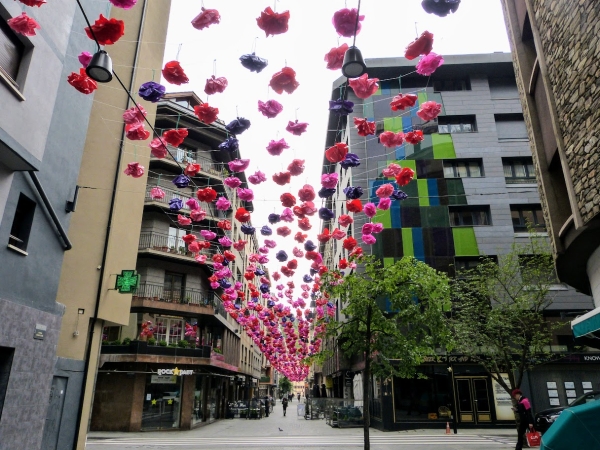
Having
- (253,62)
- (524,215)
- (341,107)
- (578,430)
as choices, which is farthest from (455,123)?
(578,430)

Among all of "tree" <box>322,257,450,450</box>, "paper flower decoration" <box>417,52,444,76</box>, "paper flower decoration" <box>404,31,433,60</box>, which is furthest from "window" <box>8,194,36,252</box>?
"tree" <box>322,257,450,450</box>

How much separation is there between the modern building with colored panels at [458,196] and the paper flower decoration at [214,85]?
1658 cm

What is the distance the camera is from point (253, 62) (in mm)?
7770

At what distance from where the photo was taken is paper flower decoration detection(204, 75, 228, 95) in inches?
322

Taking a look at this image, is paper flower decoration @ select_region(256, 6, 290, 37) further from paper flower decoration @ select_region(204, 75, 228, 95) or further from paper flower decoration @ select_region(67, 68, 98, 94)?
paper flower decoration @ select_region(67, 68, 98, 94)

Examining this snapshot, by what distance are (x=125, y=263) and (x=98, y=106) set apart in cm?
518

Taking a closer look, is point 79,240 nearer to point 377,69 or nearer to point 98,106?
point 98,106

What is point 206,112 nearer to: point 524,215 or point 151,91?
point 151,91

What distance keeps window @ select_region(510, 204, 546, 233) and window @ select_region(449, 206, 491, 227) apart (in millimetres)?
1623

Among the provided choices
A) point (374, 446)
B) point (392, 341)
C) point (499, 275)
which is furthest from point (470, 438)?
point (392, 341)

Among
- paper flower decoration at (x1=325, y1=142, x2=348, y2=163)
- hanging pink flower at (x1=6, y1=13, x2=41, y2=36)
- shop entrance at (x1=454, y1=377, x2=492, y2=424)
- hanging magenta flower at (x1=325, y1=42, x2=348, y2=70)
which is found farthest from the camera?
shop entrance at (x1=454, y1=377, x2=492, y2=424)

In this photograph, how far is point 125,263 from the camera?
14.6 m

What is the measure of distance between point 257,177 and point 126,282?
541cm

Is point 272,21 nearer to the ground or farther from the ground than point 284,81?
farther from the ground
